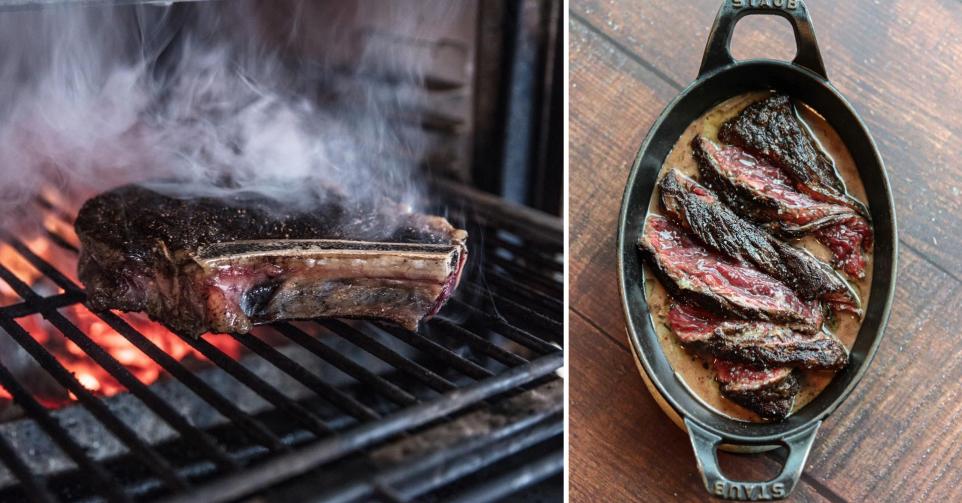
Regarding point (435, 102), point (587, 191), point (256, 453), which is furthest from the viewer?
point (435, 102)

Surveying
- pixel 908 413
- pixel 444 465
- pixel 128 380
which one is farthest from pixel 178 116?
pixel 908 413

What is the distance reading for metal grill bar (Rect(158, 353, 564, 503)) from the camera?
1295 millimetres

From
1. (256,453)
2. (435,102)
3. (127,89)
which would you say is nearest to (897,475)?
(256,453)

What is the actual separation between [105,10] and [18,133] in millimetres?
364

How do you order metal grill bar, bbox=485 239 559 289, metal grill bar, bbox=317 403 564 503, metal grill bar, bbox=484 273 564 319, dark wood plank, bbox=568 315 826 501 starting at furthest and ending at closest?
metal grill bar, bbox=485 239 559 289
metal grill bar, bbox=484 273 564 319
dark wood plank, bbox=568 315 826 501
metal grill bar, bbox=317 403 564 503

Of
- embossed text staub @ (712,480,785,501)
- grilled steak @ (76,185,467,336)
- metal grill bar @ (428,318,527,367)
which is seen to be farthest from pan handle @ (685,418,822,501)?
grilled steak @ (76,185,467,336)

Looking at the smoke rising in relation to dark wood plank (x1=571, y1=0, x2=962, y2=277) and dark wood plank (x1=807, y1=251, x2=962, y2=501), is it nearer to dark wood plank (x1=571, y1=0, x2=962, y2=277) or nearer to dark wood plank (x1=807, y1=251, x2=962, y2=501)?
dark wood plank (x1=571, y1=0, x2=962, y2=277)

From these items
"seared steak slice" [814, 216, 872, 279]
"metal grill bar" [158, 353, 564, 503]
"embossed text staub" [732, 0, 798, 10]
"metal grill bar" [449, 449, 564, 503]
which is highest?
"embossed text staub" [732, 0, 798, 10]

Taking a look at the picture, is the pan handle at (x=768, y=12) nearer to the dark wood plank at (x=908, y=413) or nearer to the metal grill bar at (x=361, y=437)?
the dark wood plank at (x=908, y=413)

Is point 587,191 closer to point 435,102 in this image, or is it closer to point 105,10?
point 435,102

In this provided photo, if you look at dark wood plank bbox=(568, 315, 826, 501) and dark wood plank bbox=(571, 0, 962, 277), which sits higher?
dark wood plank bbox=(571, 0, 962, 277)

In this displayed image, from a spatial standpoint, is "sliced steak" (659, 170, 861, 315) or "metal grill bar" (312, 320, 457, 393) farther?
"sliced steak" (659, 170, 861, 315)

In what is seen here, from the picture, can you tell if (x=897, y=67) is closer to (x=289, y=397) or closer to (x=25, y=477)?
(x=289, y=397)

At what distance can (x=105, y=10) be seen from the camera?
85.3 inches
